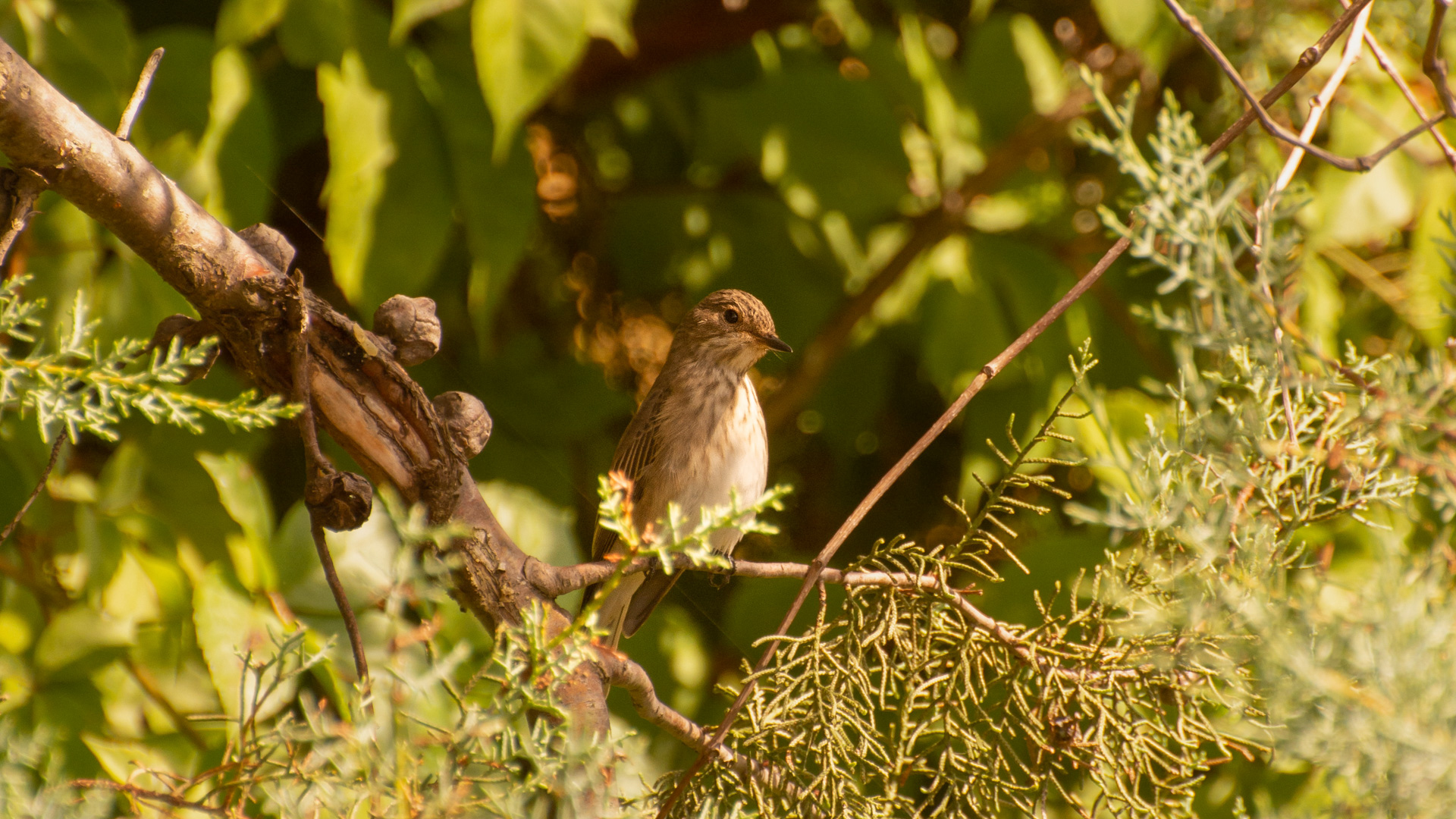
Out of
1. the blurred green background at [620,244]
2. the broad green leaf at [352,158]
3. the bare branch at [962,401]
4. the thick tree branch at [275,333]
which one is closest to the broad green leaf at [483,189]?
the blurred green background at [620,244]

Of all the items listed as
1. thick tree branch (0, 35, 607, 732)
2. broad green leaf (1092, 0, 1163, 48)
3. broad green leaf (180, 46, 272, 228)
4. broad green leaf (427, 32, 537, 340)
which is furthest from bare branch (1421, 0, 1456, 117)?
broad green leaf (180, 46, 272, 228)

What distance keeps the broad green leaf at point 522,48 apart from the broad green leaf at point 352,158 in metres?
0.40

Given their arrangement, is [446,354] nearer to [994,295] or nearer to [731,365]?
[731,365]

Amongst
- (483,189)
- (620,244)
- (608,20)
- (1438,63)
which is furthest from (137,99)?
(620,244)

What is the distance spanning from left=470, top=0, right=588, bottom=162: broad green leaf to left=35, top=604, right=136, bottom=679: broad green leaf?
1.37m

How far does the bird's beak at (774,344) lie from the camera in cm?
349

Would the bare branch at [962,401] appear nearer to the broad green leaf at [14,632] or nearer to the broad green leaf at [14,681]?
the broad green leaf at [14,681]

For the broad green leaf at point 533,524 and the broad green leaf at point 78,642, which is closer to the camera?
the broad green leaf at point 78,642

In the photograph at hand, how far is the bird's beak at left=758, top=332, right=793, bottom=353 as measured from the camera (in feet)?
11.5

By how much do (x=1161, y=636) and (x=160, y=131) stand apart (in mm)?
2551

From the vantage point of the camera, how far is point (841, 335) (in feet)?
12.7

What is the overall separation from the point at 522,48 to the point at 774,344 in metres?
1.40

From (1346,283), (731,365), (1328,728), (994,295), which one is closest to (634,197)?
(731,365)

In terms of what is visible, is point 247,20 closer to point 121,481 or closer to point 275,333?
point 121,481
